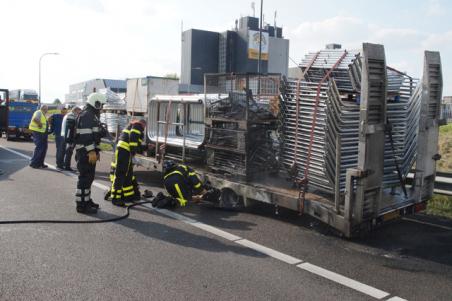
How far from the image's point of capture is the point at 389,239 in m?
6.04

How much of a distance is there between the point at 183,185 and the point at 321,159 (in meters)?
2.57

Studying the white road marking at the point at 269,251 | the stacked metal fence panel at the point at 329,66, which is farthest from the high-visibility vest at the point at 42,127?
the white road marking at the point at 269,251

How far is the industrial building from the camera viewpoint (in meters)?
61.5

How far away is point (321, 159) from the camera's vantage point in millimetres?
6160

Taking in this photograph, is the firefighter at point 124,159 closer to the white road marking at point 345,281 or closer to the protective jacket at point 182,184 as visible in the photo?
the protective jacket at point 182,184

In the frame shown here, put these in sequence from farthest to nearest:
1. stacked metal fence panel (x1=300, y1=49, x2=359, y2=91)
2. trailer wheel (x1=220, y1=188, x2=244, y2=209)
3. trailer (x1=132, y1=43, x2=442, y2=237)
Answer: trailer wheel (x1=220, y1=188, x2=244, y2=209), stacked metal fence panel (x1=300, y1=49, x2=359, y2=91), trailer (x1=132, y1=43, x2=442, y2=237)

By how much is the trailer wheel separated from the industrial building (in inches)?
2143

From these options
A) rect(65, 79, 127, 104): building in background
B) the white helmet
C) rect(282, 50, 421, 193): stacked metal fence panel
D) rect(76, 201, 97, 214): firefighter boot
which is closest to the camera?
rect(282, 50, 421, 193): stacked metal fence panel

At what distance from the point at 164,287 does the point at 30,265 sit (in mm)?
1619

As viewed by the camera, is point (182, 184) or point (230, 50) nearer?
point (182, 184)

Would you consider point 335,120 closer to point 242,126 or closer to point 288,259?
point 242,126

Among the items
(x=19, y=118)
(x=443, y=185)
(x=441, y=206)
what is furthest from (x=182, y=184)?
(x=19, y=118)

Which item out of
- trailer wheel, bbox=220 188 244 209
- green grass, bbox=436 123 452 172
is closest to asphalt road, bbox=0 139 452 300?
trailer wheel, bbox=220 188 244 209

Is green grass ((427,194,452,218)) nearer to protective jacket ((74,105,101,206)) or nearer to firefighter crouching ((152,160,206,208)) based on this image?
firefighter crouching ((152,160,206,208))
